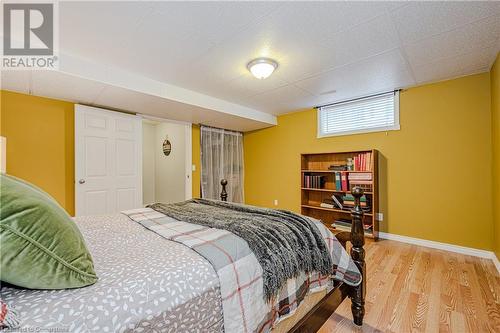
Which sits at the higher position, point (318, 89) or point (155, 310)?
point (318, 89)

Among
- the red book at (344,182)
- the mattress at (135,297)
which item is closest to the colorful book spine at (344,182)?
the red book at (344,182)

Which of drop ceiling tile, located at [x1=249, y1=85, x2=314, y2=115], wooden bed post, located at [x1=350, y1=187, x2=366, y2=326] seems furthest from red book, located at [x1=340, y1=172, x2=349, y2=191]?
wooden bed post, located at [x1=350, y1=187, x2=366, y2=326]

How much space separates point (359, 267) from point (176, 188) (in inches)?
161

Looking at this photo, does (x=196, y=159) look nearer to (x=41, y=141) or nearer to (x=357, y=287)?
(x=41, y=141)

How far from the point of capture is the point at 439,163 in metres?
3.07

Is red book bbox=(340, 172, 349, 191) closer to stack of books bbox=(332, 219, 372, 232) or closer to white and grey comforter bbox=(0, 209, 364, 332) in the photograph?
stack of books bbox=(332, 219, 372, 232)

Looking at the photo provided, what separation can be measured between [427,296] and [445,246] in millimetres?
1537

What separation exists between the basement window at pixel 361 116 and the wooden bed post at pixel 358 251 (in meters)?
2.51

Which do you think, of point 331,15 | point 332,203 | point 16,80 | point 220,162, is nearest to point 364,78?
point 331,15

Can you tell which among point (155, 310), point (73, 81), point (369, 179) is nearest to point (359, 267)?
point (155, 310)

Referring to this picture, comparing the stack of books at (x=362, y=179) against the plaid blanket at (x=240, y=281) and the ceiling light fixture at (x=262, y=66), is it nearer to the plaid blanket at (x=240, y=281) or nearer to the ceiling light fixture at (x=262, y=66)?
the ceiling light fixture at (x=262, y=66)

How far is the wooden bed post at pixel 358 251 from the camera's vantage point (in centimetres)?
154

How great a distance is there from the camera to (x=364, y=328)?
159 cm

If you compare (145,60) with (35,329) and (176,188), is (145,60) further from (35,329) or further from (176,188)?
(176,188)
